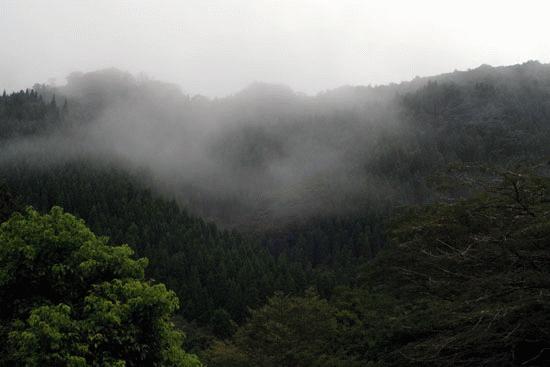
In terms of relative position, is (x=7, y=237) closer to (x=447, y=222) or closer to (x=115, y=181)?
(x=447, y=222)

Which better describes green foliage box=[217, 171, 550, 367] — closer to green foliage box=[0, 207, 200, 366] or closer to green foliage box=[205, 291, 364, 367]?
green foliage box=[0, 207, 200, 366]

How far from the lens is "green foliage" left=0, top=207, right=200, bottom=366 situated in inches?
426

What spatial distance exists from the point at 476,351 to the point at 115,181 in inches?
5578

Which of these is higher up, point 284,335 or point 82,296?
point 82,296

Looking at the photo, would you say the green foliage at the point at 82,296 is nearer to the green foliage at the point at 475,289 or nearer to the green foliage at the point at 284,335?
the green foliage at the point at 475,289

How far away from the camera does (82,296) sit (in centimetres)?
1212

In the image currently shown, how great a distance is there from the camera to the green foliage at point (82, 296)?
10.8 m

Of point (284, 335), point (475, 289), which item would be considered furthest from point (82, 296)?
point (284, 335)

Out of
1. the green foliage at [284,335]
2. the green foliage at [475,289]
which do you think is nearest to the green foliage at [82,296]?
the green foliage at [475,289]

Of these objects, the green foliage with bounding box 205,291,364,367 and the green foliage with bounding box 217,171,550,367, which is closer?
the green foliage with bounding box 217,171,550,367

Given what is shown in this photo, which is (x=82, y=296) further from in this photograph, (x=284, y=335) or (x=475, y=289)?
(x=284, y=335)

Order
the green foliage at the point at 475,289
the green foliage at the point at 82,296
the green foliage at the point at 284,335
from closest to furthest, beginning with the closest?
the green foliage at the point at 475,289, the green foliage at the point at 82,296, the green foliage at the point at 284,335

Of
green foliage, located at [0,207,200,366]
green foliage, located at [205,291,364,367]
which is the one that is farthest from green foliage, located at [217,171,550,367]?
green foliage, located at [205,291,364,367]

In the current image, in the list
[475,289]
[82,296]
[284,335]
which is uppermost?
[82,296]
